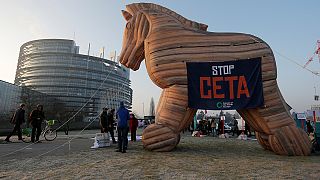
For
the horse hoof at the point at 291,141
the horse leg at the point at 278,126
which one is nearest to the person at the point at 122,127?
the horse leg at the point at 278,126

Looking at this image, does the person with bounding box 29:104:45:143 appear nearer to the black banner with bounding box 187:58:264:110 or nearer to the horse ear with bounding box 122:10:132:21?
the horse ear with bounding box 122:10:132:21

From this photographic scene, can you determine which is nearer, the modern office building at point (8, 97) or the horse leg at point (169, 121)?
the horse leg at point (169, 121)

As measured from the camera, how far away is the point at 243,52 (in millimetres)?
7742

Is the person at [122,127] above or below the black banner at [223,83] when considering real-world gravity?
below

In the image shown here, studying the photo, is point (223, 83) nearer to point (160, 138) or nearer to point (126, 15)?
point (160, 138)

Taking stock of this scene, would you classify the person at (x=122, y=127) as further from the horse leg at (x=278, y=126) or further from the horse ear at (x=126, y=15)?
the horse leg at (x=278, y=126)

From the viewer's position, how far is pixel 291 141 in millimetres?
7098

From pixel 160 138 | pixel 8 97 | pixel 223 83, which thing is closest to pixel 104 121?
pixel 160 138

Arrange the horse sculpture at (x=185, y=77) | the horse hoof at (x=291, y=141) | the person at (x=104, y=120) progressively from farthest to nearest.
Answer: the person at (x=104, y=120)
the horse sculpture at (x=185, y=77)
the horse hoof at (x=291, y=141)

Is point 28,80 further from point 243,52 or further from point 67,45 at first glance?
point 243,52

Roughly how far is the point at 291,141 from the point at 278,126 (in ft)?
1.73

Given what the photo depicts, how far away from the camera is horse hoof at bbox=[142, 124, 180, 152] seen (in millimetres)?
7305

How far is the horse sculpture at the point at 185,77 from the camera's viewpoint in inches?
285

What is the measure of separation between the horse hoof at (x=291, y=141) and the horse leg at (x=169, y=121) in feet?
8.67
